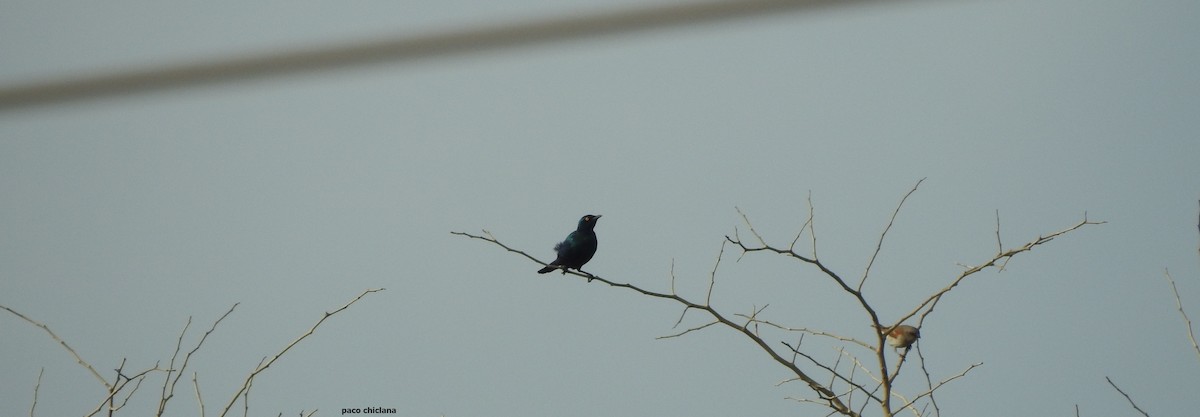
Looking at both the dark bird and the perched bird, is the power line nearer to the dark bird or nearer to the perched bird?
the perched bird

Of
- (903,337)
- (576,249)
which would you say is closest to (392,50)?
(903,337)

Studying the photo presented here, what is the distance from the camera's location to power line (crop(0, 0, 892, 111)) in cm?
52

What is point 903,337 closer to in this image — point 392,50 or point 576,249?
point 576,249

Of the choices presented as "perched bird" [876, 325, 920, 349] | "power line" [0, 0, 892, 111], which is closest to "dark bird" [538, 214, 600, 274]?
"perched bird" [876, 325, 920, 349]

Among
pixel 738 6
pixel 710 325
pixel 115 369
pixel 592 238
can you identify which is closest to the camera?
pixel 738 6

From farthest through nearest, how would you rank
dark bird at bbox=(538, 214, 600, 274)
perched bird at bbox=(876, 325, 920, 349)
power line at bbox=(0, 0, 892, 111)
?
1. dark bird at bbox=(538, 214, 600, 274)
2. perched bird at bbox=(876, 325, 920, 349)
3. power line at bbox=(0, 0, 892, 111)

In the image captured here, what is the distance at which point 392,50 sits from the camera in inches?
20.9

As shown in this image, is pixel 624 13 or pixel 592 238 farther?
pixel 592 238

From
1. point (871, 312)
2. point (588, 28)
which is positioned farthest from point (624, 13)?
point (871, 312)

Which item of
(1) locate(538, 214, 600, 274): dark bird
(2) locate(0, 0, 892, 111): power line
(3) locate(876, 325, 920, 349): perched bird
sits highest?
(1) locate(538, 214, 600, 274): dark bird

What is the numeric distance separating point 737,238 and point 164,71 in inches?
127

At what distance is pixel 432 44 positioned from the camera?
1.73 ft

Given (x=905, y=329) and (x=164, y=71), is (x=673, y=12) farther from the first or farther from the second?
(x=905, y=329)

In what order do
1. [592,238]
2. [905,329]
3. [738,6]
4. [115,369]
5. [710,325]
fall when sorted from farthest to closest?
[592,238], [905,329], [710,325], [115,369], [738,6]
